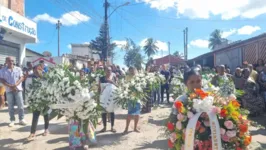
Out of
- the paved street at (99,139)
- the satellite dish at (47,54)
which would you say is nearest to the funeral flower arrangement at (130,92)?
the paved street at (99,139)

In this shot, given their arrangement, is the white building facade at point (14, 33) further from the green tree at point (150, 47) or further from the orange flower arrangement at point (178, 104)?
the green tree at point (150, 47)

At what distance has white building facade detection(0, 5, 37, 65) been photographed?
13631 millimetres

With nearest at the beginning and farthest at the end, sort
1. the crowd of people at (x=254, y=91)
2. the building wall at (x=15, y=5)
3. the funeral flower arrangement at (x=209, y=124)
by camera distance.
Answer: the funeral flower arrangement at (x=209, y=124), the crowd of people at (x=254, y=91), the building wall at (x=15, y=5)

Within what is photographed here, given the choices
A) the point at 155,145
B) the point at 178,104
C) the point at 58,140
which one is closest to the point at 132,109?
the point at 155,145

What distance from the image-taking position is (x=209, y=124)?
2.69 meters

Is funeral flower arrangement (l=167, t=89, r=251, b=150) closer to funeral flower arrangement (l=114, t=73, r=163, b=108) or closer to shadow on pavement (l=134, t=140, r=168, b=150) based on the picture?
shadow on pavement (l=134, t=140, r=168, b=150)

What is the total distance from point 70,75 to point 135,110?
2.43 meters

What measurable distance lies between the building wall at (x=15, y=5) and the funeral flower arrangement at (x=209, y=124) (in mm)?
15231

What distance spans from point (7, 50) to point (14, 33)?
990 millimetres

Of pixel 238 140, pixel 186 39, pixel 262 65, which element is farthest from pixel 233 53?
pixel 186 39

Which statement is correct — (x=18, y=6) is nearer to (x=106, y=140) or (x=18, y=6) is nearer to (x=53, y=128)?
(x=53, y=128)

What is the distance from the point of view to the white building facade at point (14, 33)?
13631 millimetres

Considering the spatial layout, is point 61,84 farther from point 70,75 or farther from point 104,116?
point 104,116

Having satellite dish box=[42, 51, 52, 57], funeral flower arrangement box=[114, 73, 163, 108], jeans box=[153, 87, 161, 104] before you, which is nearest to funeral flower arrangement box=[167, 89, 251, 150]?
funeral flower arrangement box=[114, 73, 163, 108]
